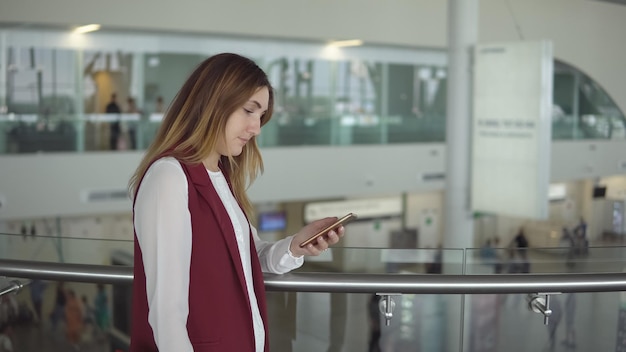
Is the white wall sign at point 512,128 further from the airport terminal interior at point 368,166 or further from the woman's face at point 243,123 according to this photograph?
the woman's face at point 243,123

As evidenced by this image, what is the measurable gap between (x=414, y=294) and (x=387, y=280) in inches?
16.0

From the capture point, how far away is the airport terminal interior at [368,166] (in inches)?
132

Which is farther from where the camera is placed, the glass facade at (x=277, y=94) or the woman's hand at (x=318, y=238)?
the glass facade at (x=277, y=94)

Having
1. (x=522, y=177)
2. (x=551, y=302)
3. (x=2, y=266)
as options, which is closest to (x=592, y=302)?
(x=551, y=302)

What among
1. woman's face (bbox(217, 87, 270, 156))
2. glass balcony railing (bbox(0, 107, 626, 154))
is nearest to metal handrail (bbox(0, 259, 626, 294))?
woman's face (bbox(217, 87, 270, 156))

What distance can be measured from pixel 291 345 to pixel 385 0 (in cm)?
1819

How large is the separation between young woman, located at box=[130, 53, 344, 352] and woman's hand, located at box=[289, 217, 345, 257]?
0.24 m

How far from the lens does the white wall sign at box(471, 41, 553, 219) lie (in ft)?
49.4

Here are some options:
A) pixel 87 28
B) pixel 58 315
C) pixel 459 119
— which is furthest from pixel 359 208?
pixel 58 315

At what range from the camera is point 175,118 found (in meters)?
2.32

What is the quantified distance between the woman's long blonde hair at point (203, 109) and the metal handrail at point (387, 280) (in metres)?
0.75

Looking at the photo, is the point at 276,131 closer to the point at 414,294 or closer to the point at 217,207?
the point at 414,294

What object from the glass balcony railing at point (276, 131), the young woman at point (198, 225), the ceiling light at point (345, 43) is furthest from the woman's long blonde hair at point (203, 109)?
the ceiling light at point (345, 43)

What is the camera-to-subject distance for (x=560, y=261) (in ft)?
11.0
